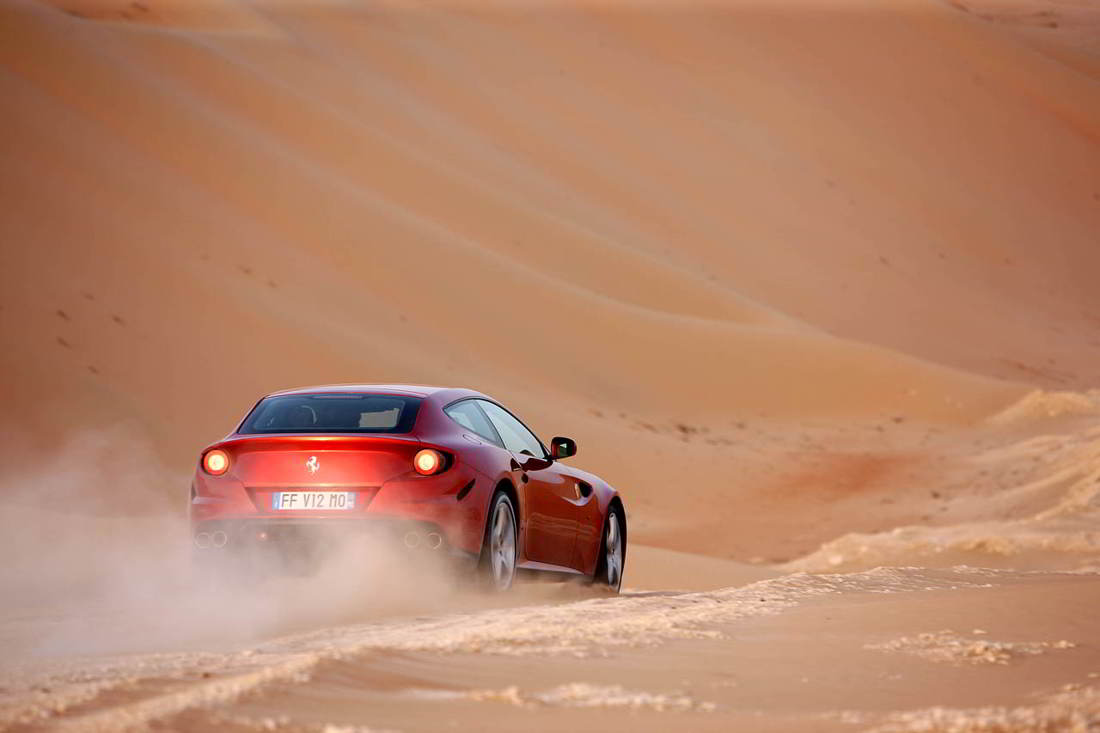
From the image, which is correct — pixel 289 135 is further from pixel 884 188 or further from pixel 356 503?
pixel 356 503

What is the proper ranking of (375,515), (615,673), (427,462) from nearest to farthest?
1. (615,673)
2. (375,515)
3. (427,462)

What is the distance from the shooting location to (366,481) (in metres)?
8.76

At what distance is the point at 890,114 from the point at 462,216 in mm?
27144

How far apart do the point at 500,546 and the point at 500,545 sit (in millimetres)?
10

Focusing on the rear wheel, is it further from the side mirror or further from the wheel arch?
the side mirror

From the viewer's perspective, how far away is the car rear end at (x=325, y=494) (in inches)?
344

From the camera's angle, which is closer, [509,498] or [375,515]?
[375,515]

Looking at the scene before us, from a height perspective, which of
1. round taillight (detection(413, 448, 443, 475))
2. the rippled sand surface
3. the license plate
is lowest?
the rippled sand surface

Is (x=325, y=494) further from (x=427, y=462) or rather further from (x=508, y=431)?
(x=508, y=431)

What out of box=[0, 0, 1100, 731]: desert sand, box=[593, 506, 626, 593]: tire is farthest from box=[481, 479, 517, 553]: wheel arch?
box=[593, 506, 626, 593]: tire

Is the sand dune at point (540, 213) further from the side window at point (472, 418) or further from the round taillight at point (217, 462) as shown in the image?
the round taillight at point (217, 462)

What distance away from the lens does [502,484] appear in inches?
369

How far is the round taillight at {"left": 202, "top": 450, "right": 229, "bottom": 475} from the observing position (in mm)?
9023

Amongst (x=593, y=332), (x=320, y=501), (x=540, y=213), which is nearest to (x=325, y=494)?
(x=320, y=501)
